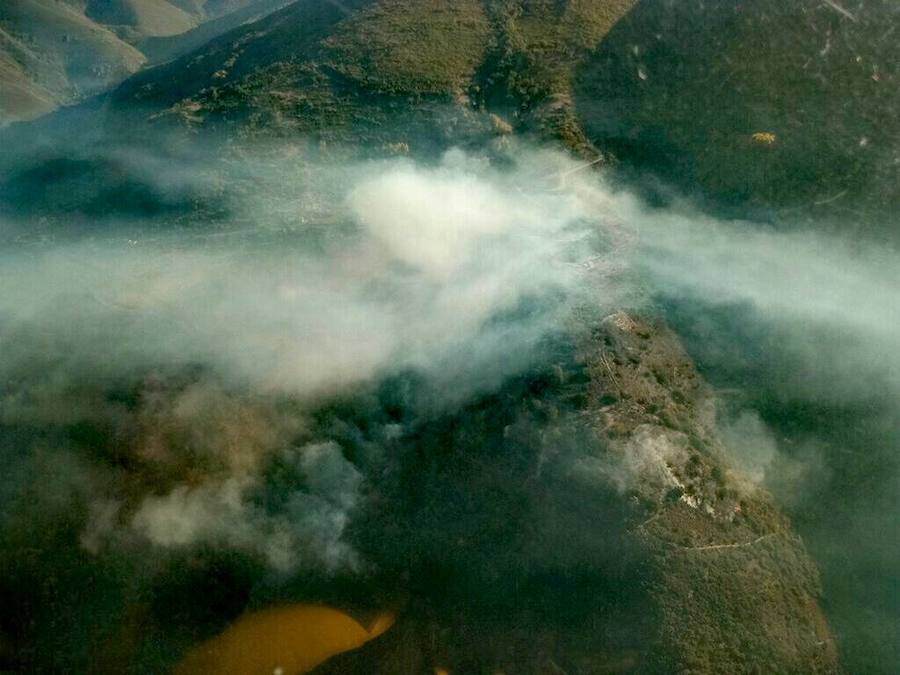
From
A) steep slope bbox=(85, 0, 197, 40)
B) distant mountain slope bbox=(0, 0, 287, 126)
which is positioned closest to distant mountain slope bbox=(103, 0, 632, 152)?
distant mountain slope bbox=(0, 0, 287, 126)

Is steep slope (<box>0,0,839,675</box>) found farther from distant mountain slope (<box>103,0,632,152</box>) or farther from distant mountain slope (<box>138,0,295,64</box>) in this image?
distant mountain slope (<box>138,0,295,64</box>)

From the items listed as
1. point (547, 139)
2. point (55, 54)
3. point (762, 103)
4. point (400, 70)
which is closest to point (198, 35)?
point (55, 54)

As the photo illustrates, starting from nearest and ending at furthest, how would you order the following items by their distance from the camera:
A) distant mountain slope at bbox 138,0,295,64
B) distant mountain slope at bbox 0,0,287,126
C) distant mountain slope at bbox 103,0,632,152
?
distant mountain slope at bbox 103,0,632,152 → distant mountain slope at bbox 0,0,287,126 → distant mountain slope at bbox 138,0,295,64

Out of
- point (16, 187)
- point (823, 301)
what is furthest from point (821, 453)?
point (16, 187)

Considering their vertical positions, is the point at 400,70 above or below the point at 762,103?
below

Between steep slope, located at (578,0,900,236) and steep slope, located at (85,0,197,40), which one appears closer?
steep slope, located at (578,0,900,236)

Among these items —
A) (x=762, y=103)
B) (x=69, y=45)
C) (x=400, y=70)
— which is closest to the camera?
(x=762, y=103)

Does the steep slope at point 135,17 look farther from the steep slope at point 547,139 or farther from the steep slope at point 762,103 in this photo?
the steep slope at point 762,103

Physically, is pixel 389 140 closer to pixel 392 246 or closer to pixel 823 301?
pixel 392 246

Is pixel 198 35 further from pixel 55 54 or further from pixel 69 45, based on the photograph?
pixel 55 54

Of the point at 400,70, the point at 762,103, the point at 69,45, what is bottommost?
the point at 69,45

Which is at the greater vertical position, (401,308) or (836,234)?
(836,234)
